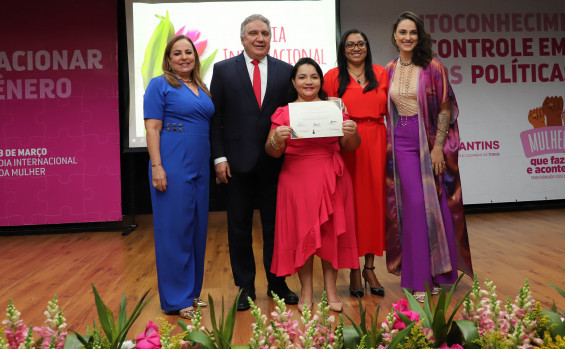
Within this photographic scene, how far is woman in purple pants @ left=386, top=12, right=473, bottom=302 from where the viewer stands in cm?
286

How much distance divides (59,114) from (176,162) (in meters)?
3.27

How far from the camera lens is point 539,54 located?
6031 mm

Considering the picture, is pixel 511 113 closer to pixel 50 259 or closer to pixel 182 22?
pixel 182 22

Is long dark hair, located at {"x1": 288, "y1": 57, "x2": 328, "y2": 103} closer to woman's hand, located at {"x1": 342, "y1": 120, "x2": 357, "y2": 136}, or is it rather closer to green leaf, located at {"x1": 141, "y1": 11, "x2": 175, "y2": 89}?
woman's hand, located at {"x1": 342, "y1": 120, "x2": 357, "y2": 136}

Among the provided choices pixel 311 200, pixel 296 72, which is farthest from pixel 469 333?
pixel 296 72

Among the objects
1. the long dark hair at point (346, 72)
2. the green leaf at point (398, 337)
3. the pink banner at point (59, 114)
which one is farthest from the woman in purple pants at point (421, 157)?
the pink banner at point (59, 114)

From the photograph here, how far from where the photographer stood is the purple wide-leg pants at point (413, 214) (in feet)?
9.41

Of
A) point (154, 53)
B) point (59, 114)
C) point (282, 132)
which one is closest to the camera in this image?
point (282, 132)

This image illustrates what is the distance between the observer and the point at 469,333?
3.85ft

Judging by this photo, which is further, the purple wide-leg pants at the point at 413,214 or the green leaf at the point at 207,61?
the green leaf at the point at 207,61

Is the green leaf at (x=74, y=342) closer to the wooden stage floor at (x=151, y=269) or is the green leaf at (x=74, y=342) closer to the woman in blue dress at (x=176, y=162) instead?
the wooden stage floor at (x=151, y=269)

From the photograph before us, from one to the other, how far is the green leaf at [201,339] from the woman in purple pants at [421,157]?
76.3 inches

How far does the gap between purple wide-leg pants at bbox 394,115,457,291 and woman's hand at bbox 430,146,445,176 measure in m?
0.08

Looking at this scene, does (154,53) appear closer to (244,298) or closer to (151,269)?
(151,269)
